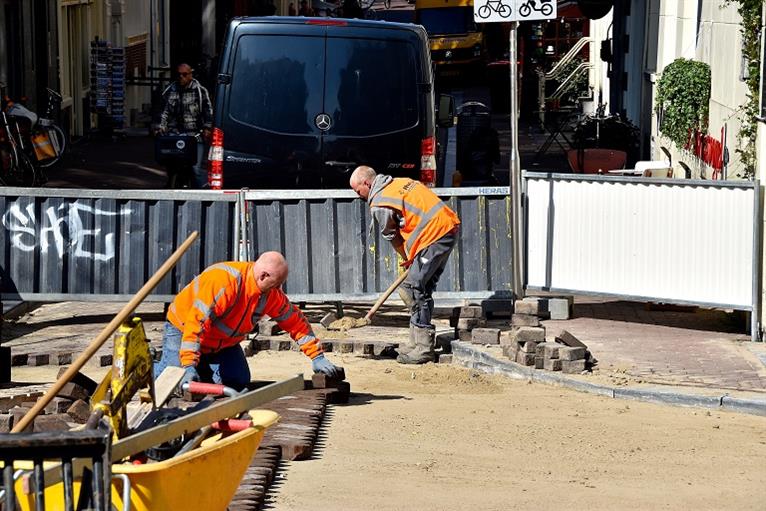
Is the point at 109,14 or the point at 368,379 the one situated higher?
the point at 109,14

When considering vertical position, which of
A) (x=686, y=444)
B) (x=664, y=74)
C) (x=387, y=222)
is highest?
(x=664, y=74)

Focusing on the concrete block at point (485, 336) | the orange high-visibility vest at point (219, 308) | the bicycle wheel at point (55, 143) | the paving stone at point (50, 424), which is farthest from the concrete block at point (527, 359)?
the bicycle wheel at point (55, 143)

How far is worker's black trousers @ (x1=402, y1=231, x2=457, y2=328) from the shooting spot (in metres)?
11.8

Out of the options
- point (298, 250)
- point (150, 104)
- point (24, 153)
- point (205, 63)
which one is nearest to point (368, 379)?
point (298, 250)

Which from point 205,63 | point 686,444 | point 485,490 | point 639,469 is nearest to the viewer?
point 485,490

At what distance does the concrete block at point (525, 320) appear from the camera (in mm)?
12430

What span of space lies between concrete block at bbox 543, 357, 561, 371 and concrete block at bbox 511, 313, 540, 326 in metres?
1.27

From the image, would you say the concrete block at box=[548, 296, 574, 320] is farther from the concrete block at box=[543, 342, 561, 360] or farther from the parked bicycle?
the parked bicycle

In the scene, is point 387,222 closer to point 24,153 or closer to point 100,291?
point 100,291

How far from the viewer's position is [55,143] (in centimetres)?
2197

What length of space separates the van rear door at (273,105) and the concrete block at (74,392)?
516cm

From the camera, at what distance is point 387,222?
11.7 metres

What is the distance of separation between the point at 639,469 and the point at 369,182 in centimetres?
390

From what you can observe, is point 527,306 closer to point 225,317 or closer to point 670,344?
point 670,344
